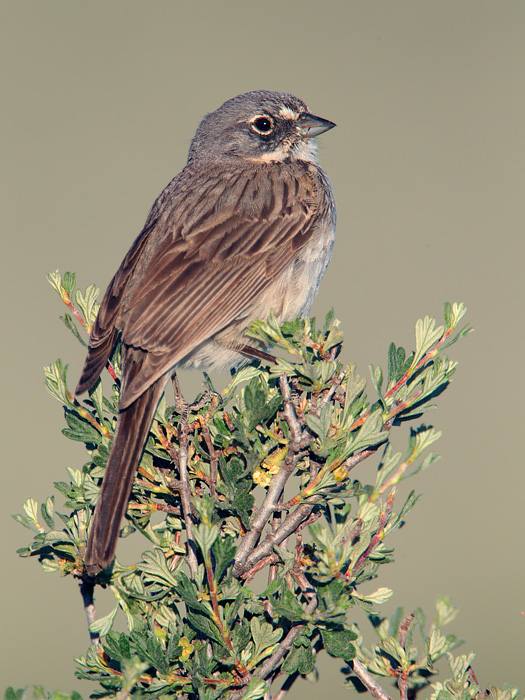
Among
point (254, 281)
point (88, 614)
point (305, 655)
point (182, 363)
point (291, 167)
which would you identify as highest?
point (291, 167)

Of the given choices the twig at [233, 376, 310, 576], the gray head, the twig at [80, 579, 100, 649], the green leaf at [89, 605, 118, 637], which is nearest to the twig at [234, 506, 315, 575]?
the twig at [233, 376, 310, 576]

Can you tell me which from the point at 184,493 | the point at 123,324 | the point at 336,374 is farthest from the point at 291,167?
the point at 184,493

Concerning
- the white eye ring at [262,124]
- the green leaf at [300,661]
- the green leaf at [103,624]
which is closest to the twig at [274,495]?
the green leaf at [300,661]

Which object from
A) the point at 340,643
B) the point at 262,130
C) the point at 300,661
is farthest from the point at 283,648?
the point at 262,130

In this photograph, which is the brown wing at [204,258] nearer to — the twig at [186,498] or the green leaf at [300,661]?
the twig at [186,498]

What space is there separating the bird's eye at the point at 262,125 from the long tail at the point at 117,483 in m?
2.42

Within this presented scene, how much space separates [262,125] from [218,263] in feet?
4.67

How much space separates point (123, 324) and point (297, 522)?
143 cm

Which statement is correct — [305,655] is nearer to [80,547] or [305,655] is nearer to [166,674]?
[166,674]

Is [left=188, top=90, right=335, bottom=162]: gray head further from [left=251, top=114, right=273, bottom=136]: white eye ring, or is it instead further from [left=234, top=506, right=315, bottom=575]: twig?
[left=234, top=506, right=315, bottom=575]: twig

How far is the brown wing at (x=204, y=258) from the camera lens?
10.3 feet

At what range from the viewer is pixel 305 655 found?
2.05 m

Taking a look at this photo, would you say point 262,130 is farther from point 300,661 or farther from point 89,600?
point 300,661

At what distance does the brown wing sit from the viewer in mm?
3141
